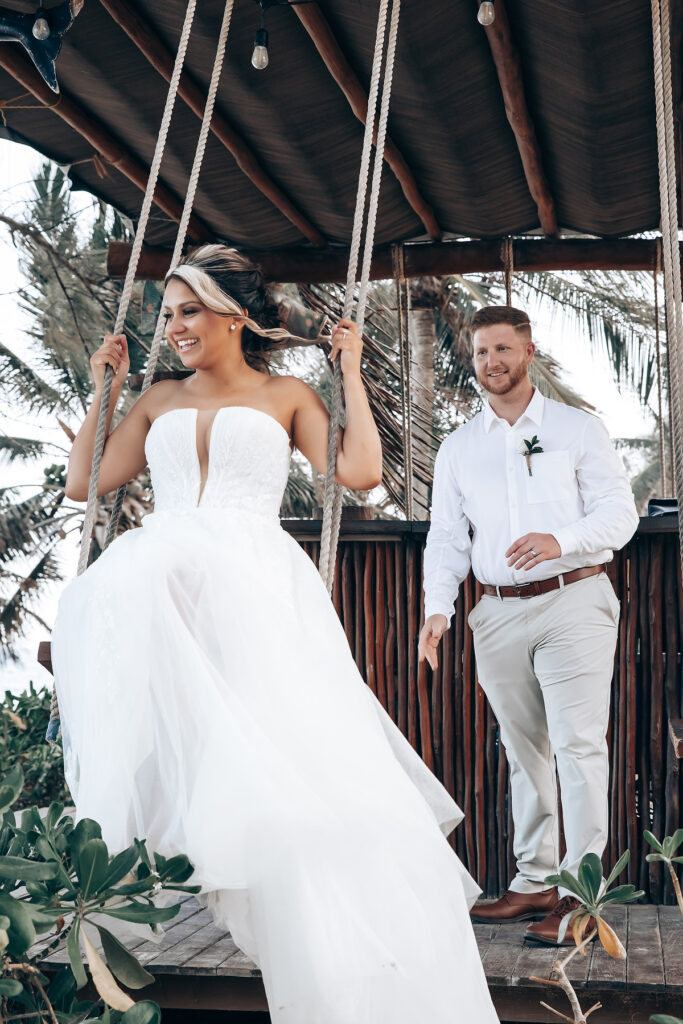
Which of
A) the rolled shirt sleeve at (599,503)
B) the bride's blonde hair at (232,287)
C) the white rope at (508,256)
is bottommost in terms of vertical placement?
the rolled shirt sleeve at (599,503)

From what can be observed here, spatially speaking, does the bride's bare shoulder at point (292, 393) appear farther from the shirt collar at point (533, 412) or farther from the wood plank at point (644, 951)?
the wood plank at point (644, 951)

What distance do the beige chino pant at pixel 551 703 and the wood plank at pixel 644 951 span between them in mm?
262

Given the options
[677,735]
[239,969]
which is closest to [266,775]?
[239,969]

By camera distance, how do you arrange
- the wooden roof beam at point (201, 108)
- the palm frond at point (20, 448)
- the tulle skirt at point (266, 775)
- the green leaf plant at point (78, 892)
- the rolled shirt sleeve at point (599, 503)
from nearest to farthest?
the green leaf plant at point (78, 892) < the tulle skirt at point (266, 775) < the rolled shirt sleeve at point (599, 503) < the wooden roof beam at point (201, 108) < the palm frond at point (20, 448)

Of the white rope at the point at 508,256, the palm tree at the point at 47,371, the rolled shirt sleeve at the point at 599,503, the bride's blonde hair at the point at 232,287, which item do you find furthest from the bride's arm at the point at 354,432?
the palm tree at the point at 47,371

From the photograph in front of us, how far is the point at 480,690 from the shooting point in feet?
12.7

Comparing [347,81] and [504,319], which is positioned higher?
[347,81]

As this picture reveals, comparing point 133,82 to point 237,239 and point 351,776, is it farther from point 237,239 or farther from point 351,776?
point 351,776

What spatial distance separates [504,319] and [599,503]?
0.66 meters

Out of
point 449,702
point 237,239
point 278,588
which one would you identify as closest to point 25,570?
point 237,239

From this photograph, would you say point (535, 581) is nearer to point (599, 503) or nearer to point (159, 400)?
point (599, 503)

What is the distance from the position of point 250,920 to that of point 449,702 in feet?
6.54

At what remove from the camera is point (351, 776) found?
6.97 feet

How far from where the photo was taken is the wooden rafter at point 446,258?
16.0ft
